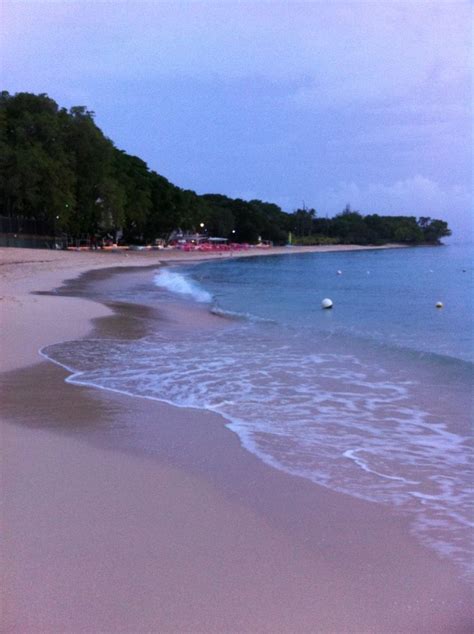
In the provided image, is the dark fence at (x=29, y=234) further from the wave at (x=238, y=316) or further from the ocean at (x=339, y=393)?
the ocean at (x=339, y=393)

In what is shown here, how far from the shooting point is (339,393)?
30.0 feet

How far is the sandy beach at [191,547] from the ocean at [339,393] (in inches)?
14.0

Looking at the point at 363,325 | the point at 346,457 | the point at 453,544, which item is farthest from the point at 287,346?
the point at 453,544

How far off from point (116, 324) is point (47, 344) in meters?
3.69

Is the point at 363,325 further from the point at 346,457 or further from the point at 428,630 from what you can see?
the point at 428,630

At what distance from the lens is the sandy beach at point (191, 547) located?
10.9 feet

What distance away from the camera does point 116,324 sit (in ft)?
51.5

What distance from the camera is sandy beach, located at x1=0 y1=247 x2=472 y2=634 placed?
333 cm

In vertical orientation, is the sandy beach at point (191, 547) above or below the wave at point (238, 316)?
above

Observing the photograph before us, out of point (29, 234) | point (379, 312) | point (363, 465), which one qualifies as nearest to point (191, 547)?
point (363, 465)

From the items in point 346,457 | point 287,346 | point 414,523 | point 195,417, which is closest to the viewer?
point 414,523

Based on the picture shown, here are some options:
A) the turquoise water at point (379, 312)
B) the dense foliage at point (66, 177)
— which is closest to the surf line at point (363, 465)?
the turquoise water at point (379, 312)

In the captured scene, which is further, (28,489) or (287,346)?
(287,346)

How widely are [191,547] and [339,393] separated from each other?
5358 mm
